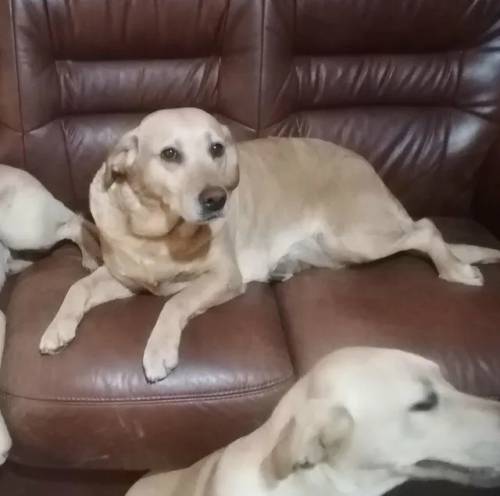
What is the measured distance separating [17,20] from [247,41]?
1.88 feet

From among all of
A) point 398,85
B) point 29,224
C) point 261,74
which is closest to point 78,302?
point 29,224

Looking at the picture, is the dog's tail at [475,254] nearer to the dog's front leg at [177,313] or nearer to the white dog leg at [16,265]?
the dog's front leg at [177,313]

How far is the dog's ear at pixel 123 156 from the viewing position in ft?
5.74

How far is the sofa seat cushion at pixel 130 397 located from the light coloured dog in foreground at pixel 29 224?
38 centimetres

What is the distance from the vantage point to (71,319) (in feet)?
5.57

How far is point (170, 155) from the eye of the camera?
1717mm

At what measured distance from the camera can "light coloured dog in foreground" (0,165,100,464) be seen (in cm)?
202

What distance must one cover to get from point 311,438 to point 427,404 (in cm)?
21

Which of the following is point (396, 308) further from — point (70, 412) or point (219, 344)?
point (70, 412)

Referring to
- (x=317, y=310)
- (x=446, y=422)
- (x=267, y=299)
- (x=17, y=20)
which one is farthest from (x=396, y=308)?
(x=17, y=20)

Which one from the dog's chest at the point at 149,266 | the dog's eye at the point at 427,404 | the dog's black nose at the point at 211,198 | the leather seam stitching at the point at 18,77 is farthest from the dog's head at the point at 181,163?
the dog's eye at the point at 427,404

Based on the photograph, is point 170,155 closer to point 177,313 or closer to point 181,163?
point 181,163

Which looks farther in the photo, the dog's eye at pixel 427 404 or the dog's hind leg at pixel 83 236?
the dog's hind leg at pixel 83 236

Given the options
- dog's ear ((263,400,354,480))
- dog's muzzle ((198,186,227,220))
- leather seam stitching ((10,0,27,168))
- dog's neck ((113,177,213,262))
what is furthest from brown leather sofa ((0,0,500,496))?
dog's ear ((263,400,354,480))
